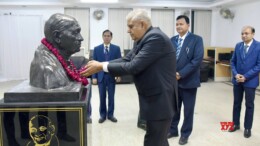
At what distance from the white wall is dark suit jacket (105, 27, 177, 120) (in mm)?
5695

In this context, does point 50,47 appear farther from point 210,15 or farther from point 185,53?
point 210,15

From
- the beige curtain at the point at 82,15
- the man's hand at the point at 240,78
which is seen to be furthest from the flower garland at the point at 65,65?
the beige curtain at the point at 82,15

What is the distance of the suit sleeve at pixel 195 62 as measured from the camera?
2.94 metres

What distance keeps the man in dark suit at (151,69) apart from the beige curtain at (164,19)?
6.88 metres

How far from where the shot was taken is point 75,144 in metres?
1.82

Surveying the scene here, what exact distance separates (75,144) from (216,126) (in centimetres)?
258

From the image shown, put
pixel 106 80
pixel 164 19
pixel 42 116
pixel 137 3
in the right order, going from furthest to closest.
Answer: pixel 164 19
pixel 137 3
pixel 106 80
pixel 42 116

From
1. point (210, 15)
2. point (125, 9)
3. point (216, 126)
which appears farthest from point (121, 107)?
point (210, 15)

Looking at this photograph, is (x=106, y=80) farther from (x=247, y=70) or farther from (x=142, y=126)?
(x=247, y=70)

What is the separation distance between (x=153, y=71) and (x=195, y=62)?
3.81 ft

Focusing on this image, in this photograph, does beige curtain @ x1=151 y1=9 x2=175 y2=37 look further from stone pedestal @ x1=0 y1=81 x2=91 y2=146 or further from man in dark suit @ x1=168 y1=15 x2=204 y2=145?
stone pedestal @ x1=0 y1=81 x2=91 y2=146

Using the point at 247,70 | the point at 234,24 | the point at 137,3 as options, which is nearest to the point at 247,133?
the point at 247,70

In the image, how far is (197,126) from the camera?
151 inches

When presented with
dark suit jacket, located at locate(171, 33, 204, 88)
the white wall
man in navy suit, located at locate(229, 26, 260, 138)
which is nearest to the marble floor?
man in navy suit, located at locate(229, 26, 260, 138)
